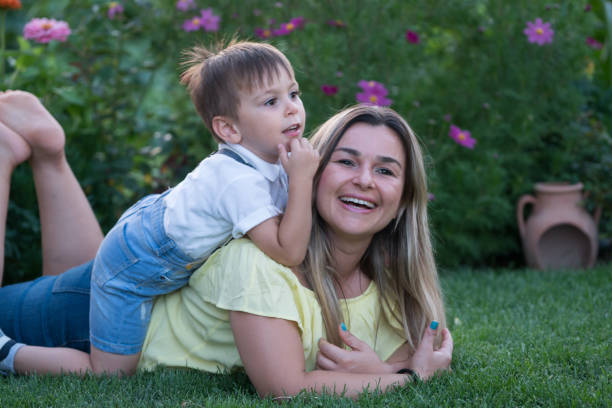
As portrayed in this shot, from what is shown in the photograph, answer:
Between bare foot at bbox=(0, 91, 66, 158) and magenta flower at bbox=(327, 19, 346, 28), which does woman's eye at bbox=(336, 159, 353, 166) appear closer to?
bare foot at bbox=(0, 91, 66, 158)

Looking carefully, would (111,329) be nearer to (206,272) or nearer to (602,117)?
(206,272)

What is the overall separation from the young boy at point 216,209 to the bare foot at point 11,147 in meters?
0.80

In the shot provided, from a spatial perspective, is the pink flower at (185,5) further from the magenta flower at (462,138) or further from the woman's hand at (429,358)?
the woman's hand at (429,358)

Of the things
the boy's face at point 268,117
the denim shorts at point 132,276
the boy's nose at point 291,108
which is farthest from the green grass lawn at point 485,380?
the boy's nose at point 291,108

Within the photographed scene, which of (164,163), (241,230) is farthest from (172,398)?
(164,163)

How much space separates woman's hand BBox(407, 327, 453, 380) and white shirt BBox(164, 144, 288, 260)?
712mm

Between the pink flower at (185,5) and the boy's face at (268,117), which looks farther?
the pink flower at (185,5)

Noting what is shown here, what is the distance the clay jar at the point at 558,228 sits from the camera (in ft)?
14.9

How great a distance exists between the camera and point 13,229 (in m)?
3.94

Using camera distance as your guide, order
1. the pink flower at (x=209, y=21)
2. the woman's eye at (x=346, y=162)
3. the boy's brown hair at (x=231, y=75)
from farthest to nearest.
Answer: the pink flower at (x=209, y=21) < the woman's eye at (x=346, y=162) < the boy's brown hair at (x=231, y=75)

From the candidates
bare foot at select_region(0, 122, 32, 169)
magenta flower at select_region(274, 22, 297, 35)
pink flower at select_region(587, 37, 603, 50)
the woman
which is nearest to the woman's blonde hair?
the woman

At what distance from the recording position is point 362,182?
2.47 meters

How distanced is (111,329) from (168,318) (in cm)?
21

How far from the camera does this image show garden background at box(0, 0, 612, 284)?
425 centimetres
